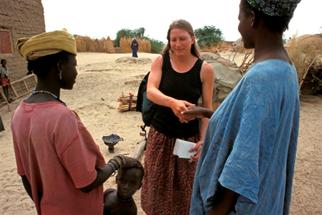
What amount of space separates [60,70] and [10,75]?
9557 mm

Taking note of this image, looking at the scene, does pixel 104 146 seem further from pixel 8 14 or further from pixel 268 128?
pixel 8 14

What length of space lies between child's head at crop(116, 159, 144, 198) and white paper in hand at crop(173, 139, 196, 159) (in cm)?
31

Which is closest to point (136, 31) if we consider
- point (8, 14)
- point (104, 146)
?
point (8, 14)

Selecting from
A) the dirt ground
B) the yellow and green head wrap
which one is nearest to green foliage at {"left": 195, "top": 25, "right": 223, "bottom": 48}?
the dirt ground

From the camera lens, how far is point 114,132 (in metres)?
7.14

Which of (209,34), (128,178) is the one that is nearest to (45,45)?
(128,178)

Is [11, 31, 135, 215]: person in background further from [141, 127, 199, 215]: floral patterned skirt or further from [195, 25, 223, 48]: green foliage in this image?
[195, 25, 223, 48]: green foliage

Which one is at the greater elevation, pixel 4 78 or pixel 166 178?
pixel 166 178

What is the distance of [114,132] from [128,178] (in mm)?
5045

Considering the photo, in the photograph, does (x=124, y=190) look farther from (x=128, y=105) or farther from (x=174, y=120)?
(x=128, y=105)

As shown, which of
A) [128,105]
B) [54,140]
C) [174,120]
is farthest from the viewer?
[128,105]

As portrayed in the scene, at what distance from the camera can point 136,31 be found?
49.2m

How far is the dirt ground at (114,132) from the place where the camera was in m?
4.00

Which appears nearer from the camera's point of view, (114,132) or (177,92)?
(177,92)
